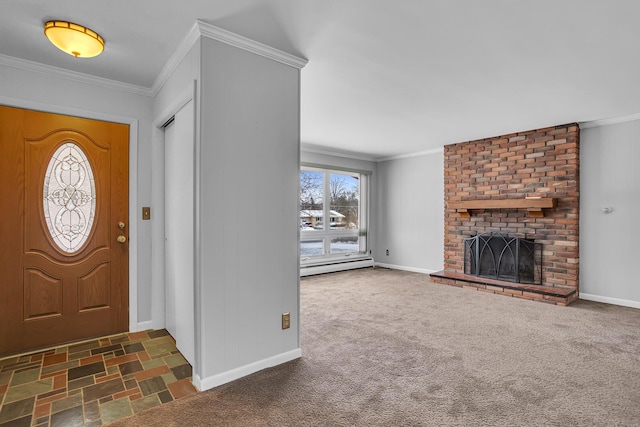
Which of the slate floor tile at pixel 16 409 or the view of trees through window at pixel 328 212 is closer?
the slate floor tile at pixel 16 409

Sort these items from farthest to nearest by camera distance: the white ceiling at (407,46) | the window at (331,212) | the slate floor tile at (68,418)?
the window at (331,212)
the white ceiling at (407,46)
the slate floor tile at (68,418)

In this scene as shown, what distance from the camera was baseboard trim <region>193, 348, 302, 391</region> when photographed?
2152 mm

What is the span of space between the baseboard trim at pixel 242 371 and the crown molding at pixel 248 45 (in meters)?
2.17

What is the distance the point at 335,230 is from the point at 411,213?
1.50 meters

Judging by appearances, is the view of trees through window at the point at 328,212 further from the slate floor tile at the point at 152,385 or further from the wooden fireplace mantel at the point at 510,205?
the slate floor tile at the point at 152,385

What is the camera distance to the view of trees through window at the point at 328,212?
6.21 m

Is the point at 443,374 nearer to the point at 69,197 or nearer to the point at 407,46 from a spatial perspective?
the point at 407,46

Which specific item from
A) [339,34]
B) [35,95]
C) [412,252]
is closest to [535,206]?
[412,252]

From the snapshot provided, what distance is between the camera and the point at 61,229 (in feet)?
9.30

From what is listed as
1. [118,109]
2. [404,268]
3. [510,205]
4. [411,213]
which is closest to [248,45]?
[118,109]

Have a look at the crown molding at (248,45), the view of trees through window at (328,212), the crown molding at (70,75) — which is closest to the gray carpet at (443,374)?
the crown molding at (248,45)

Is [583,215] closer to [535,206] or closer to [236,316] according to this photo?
[535,206]

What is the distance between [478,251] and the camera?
523 centimetres

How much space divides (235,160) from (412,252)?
4.95 meters
